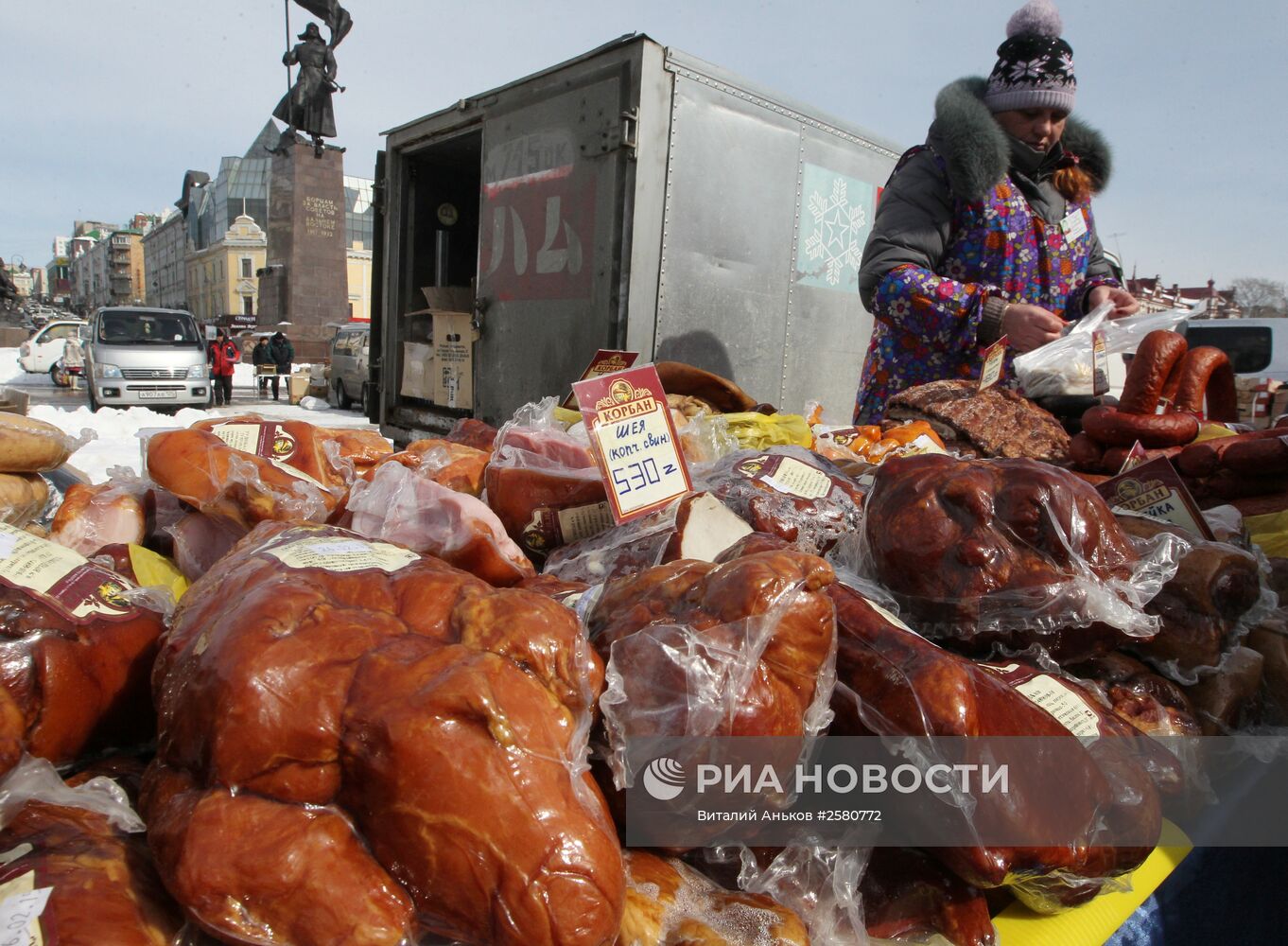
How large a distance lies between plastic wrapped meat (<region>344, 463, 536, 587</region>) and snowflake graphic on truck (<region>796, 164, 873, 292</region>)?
13.2ft

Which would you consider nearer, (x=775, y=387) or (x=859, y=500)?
(x=859, y=500)

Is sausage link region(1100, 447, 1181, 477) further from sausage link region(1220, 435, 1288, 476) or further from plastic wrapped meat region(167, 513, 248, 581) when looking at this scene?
plastic wrapped meat region(167, 513, 248, 581)

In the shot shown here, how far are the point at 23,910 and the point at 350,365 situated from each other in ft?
57.9

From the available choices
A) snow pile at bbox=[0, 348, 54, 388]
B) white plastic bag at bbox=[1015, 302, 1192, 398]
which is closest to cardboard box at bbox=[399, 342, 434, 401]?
white plastic bag at bbox=[1015, 302, 1192, 398]

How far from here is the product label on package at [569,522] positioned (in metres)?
1.70

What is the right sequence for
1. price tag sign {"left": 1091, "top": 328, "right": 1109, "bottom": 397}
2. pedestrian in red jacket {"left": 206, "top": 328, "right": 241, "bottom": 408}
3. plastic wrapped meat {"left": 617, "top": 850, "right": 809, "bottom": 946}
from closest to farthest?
1. plastic wrapped meat {"left": 617, "top": 850, "right": 809, "bottom": 946}
2. price tag sign {"left": 1091, "top": 328, "right": 1109, "bottom": 397}
3. pedestrian in red jacket {"left": 206, "top": 328, "right": 241, "bottom": 408}

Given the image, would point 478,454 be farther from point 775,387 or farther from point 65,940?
point 775,387

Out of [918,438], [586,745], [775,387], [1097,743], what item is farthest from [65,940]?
[775,387]

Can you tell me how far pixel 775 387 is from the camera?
5.22 metres

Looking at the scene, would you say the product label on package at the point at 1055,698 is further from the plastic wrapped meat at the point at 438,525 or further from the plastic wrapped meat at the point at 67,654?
the plastic wrapped meat at the point at 67,654

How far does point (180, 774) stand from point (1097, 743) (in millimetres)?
1225

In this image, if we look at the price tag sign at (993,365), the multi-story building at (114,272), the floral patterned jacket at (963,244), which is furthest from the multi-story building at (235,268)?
the price tag sign at (993,365)

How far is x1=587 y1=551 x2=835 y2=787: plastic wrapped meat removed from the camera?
0.94 meters

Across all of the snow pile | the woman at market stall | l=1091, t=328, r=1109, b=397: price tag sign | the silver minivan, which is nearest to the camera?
l=1091, t=328, r=1109, b=397: price tag sign
